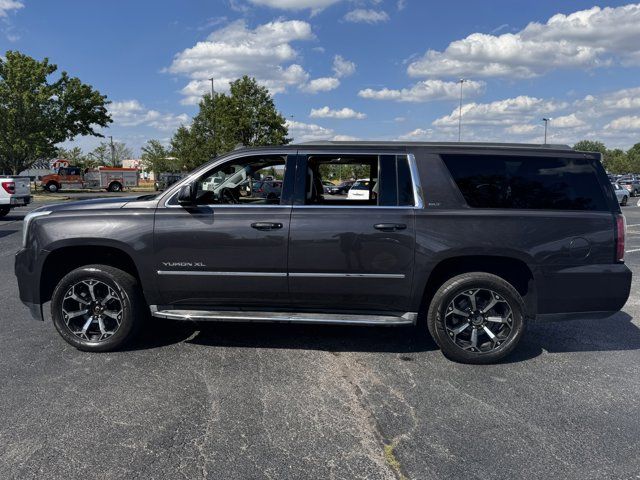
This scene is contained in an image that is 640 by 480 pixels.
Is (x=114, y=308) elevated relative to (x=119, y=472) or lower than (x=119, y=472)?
elevated

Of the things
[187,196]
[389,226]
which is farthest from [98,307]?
[389,226]

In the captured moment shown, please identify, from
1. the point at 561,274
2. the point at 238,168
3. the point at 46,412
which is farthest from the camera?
the point at 238,168

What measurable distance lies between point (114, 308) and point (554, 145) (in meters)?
4.34

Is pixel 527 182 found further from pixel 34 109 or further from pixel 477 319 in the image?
pixel 34 109

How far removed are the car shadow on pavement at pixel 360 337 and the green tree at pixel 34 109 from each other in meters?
34.6

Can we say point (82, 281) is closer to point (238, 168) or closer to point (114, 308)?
point (114, 308)

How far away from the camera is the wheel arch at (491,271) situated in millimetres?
4391

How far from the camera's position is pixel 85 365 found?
14.0ft

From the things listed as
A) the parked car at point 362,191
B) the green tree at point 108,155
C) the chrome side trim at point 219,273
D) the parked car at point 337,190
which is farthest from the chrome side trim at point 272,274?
the green tree at point 108,155

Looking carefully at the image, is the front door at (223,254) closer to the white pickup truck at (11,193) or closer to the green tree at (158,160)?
the white pickup truck at (11,193)

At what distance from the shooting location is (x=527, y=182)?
4.36 meters

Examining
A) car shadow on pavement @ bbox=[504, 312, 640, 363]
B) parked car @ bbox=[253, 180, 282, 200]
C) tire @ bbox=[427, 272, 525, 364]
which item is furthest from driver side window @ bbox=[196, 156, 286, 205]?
car shadow on pavement @ bbox=[504, 312, 640, 363]

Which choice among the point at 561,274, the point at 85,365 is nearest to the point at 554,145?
the point at 561,274

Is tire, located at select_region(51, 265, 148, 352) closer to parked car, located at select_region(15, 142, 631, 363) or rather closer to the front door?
parked car, located at select_region(15, 142, 631, 363)
